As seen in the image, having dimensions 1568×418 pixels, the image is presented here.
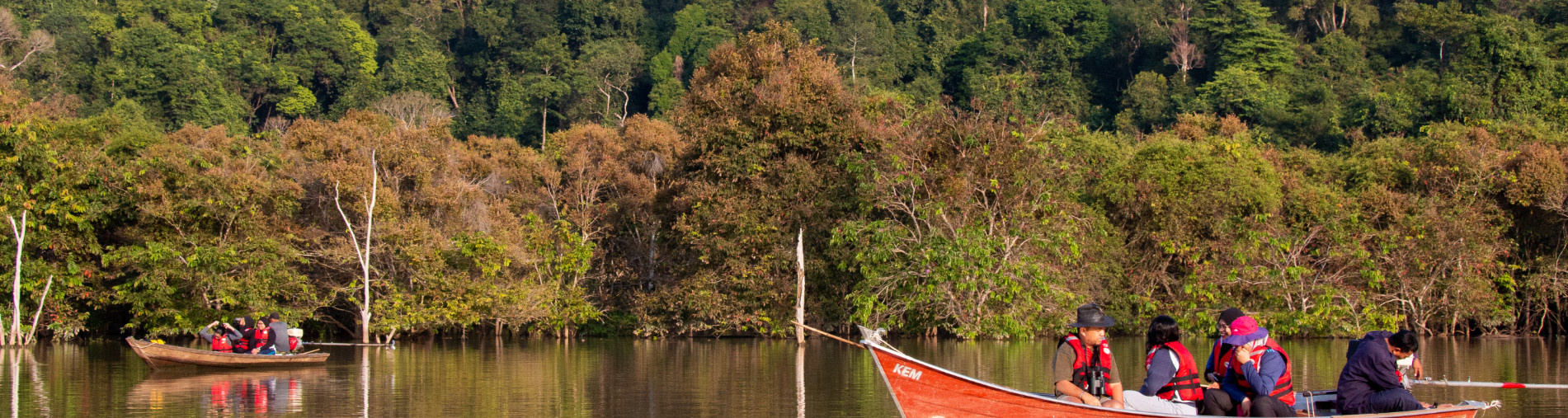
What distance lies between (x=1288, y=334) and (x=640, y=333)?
14703mm

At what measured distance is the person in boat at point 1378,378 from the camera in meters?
9.85

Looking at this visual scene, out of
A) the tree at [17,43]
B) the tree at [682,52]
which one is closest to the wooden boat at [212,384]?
the tree at [17,43]

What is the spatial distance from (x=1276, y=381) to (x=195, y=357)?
620 inches

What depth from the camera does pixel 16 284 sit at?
26.2m

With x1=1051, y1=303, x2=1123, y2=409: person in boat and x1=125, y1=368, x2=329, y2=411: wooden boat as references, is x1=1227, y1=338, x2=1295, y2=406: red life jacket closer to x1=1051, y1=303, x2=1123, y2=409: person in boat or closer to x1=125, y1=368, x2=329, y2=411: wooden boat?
x1=1051, y1=303, x2=1123, y2=409: person in boat

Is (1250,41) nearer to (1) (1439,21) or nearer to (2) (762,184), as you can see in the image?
(1) (1439,21)

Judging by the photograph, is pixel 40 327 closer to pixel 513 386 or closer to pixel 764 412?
pixel 513 386

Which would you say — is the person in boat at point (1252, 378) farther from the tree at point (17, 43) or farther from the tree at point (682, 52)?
the tree at point (17, 43)

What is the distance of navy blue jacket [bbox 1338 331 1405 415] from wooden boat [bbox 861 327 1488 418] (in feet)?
1.09

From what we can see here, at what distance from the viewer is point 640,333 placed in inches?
1203

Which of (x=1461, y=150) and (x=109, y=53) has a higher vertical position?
(x=109, y=53)

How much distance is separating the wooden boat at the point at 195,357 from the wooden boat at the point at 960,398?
1248 centimetres

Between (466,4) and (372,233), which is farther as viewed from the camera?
(466,4)

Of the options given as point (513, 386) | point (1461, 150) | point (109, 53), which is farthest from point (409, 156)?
point (109, 53)
